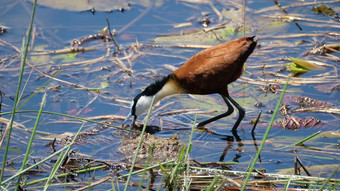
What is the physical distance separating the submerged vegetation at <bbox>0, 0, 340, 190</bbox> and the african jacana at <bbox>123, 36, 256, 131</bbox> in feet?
0.70

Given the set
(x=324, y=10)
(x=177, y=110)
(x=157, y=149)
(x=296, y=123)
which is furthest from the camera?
(x=324, y=10)

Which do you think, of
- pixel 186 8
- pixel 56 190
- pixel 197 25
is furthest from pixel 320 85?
pixel 56 190

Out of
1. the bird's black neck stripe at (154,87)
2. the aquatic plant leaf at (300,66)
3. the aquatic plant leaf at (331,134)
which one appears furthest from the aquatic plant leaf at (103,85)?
the aquatic plant leaf at (331,134)

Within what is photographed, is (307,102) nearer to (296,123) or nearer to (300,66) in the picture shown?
(296,123)

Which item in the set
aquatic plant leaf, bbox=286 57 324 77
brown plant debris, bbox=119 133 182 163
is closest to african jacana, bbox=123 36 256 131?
brown plant debris, bbox=119 133 182 163

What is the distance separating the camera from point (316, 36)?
6152 mm

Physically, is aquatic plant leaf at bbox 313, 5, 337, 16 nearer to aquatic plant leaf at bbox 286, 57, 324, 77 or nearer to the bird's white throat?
aquatic plant leaf at bbox 286, 57, 324, 77

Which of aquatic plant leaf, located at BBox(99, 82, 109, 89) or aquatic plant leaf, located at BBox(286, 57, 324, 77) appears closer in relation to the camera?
aquatic plant leaf, located at BBox(99, 82, 109, 89)

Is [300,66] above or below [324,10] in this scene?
below

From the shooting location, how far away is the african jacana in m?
4.45

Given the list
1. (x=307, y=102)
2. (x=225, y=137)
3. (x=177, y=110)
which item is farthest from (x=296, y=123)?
(x=177, y=110)

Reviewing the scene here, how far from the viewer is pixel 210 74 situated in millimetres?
4465

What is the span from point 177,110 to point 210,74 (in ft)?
1.99

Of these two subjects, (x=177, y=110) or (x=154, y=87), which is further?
(x=177, y=110)
